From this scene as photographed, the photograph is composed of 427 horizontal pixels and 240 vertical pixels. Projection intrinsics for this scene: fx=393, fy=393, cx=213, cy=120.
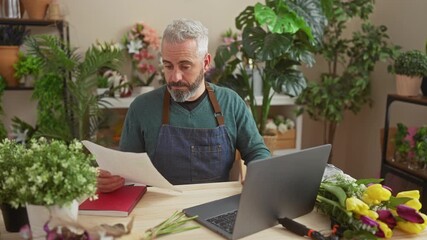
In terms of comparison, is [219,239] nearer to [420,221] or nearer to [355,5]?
[420,221]

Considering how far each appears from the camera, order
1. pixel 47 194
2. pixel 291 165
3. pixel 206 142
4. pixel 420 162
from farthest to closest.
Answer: pixel 420 162 < pixel 206 142 < pixel 291 165 < pixel 47 194

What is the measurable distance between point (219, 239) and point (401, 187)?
200cm

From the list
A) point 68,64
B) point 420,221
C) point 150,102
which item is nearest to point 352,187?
point 420,221

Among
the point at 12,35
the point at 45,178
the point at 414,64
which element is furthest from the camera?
the point at 12,35

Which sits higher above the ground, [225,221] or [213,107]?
[213,107]

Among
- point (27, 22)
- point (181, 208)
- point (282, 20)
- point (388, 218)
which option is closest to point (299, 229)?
point (388, 218)

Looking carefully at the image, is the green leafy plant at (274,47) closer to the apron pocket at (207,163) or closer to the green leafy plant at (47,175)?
the apron pocket at (207,163)

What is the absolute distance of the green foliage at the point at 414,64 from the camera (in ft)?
7.94

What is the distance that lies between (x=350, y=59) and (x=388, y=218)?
2.51 m

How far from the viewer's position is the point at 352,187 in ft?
3.52

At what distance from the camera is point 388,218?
1008mm

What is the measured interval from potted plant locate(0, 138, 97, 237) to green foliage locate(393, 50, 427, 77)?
2.21 metres

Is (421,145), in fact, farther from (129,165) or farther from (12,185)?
(12,185)

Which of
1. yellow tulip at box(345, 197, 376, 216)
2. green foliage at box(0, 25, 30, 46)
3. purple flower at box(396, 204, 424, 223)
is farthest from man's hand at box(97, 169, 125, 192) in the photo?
green foliage at box(0, 25, 30, 46)
